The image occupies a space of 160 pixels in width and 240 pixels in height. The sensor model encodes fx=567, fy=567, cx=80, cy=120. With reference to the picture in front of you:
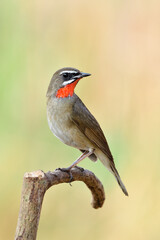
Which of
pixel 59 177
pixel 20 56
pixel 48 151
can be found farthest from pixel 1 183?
pixel 59 177

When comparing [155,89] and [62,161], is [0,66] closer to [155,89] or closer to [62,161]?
[62,161]

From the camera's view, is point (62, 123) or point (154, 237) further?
point (154, 237)

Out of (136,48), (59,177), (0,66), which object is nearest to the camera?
(59,177)

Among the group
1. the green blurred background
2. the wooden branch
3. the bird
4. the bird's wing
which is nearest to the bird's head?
the bird

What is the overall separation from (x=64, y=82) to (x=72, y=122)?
317 mm

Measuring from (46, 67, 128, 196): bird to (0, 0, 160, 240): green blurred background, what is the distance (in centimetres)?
53

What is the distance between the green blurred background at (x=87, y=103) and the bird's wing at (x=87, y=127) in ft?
1.74

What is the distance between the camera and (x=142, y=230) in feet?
13.5

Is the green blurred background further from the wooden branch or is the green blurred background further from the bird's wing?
the wooden branch

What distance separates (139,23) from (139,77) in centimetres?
44

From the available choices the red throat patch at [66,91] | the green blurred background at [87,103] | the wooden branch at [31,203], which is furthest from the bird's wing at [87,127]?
the wooden branch at [31,203]

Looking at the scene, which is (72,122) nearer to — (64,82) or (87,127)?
(87,127)

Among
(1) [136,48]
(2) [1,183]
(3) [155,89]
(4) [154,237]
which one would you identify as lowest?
(4) [154,237]

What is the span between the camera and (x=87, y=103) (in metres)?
4.33
